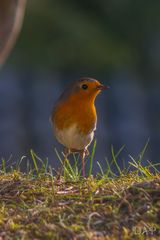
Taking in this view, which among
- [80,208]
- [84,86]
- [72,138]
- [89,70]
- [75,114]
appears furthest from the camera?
[89,70]

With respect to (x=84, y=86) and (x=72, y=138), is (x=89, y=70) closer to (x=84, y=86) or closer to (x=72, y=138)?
(x=84, y=86)

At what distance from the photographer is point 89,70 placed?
13.8 meters

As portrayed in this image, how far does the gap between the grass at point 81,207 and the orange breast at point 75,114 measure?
1.45 feet

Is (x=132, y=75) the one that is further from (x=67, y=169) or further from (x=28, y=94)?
(x=67, y=169)

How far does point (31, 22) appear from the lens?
43.5 ft

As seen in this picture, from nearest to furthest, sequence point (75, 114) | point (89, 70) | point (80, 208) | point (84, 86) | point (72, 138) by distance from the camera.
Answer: point (80, 208) → point (72, 138) → point (75, 114) → point (84, 86) → point (89, 70)

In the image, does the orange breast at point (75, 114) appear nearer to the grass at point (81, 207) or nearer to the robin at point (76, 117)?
the robin at point (76, 117)

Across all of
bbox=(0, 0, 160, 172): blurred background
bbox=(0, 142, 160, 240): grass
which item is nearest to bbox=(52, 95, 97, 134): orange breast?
bbox=(0, 142, 160, 240): grass

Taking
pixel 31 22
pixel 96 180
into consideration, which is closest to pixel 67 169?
pixel 96 180

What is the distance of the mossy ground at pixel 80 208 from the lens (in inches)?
159

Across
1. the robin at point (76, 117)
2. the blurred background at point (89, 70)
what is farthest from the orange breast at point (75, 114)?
the blurred background at point (89, 70)

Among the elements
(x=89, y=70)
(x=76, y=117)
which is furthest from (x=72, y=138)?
(x=89, y=70)

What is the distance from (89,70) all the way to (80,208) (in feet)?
31.3

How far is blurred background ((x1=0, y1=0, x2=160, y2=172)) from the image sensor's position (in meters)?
13.3
